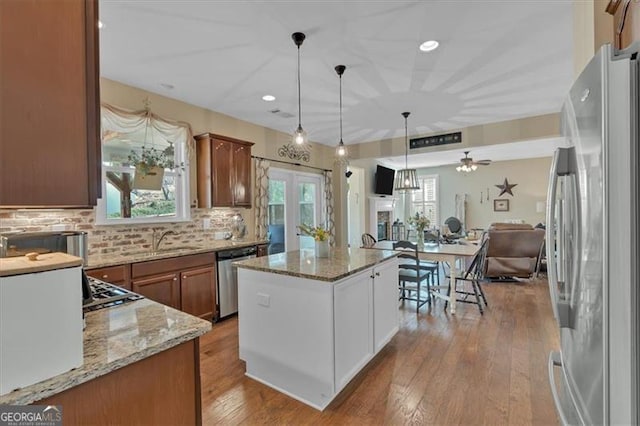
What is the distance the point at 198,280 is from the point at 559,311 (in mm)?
3277

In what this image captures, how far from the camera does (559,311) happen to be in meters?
1.12

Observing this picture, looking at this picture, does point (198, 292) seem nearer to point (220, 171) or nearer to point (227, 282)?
point (227, 282)

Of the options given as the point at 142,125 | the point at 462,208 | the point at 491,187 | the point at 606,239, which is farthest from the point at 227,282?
the point at 491,187

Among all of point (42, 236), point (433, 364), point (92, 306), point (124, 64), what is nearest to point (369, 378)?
point (433, 364)

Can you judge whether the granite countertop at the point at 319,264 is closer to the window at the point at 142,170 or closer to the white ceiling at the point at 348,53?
the window at the point at 142,170

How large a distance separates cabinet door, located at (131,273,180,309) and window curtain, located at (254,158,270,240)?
5.83 feet

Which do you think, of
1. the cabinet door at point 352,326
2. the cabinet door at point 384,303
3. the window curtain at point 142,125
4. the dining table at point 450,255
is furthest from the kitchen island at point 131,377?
the dining table at point 450,255

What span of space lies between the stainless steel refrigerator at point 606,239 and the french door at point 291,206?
4.58 m

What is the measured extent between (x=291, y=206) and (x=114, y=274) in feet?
10.7

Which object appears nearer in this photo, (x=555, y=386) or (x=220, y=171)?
(x=555, y=386)

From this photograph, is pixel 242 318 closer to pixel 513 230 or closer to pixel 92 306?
pixel 92 306

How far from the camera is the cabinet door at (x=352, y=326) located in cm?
214

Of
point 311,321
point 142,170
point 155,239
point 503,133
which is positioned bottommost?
point 311,321

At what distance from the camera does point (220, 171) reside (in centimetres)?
407
